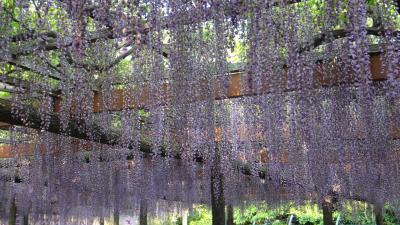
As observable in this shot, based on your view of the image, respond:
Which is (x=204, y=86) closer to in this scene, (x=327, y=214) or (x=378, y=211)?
(x=327, y=214)

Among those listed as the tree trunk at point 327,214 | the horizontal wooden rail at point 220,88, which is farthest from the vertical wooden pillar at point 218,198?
the tree trunk at point 327,214

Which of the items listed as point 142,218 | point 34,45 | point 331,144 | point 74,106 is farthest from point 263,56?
point 142,218

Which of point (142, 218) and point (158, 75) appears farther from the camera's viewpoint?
point (142, 218)

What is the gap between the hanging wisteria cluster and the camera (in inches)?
123

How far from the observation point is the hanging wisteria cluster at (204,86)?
313 centimetres

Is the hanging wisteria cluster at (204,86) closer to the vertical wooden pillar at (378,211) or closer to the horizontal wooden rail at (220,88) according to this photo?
the horizontal wooden rail at (220,88)

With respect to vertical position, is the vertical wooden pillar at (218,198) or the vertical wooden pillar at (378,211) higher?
the vertical wooden pillar at (218,198)

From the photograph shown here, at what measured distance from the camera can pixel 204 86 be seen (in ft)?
14.3

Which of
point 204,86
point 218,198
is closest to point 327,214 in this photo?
point 218,198

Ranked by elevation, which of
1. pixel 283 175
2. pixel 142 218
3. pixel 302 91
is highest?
pixel 302 91

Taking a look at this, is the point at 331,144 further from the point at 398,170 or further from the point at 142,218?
the point at 142,218

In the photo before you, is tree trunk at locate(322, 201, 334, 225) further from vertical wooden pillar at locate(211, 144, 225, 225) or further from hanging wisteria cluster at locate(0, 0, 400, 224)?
→ vertical wooden pillar at locate(211, 144, 225, 225)

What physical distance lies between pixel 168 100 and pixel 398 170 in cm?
474

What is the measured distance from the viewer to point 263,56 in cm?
339
